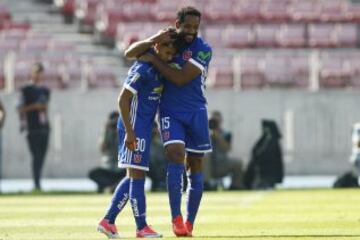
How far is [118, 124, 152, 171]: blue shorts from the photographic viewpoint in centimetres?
1184

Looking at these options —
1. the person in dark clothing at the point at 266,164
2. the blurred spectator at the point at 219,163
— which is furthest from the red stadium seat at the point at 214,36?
the blurred spectator at the point at 219,163

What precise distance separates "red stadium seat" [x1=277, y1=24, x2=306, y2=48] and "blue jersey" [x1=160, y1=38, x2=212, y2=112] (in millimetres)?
20745

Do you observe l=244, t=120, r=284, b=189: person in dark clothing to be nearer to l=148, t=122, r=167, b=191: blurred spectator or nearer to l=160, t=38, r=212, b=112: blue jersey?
l=148, t=122, r=167, b=191: blurred spectator

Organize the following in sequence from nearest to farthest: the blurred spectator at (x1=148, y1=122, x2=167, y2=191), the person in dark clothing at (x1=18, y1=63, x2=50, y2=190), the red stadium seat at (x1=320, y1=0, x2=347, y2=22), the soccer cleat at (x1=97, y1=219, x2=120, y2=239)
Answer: the soccer cleat at (x1=97, y1=219, x2=120, y2=239) → the blurred spectator at (x1=148, y1=122, x2=167, y2=191) → the person in dark clothing at (x1=18, y1=63, x2=50, y2=190) → the red stadium seat at (x1=320, y1=0, x2=347, y2=22)

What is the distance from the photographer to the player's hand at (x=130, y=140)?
11672mm

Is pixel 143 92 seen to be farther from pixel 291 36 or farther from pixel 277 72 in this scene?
pixel 291 36

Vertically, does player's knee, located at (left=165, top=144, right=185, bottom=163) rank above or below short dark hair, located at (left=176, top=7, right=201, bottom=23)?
below

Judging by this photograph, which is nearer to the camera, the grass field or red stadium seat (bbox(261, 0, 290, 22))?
the grass field

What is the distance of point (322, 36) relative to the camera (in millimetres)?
32844

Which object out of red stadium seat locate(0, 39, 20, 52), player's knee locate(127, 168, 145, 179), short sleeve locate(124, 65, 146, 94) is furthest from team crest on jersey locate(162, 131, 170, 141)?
red stadium seat locate(0, 39, 20, 52)

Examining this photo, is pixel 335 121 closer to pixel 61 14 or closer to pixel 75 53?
pixel 75 53

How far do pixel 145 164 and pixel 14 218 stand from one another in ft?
13.7

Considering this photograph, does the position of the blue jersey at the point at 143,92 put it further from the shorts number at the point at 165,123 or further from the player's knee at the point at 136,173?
the player's knee at the point at 136,173

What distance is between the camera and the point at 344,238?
11.4 m
